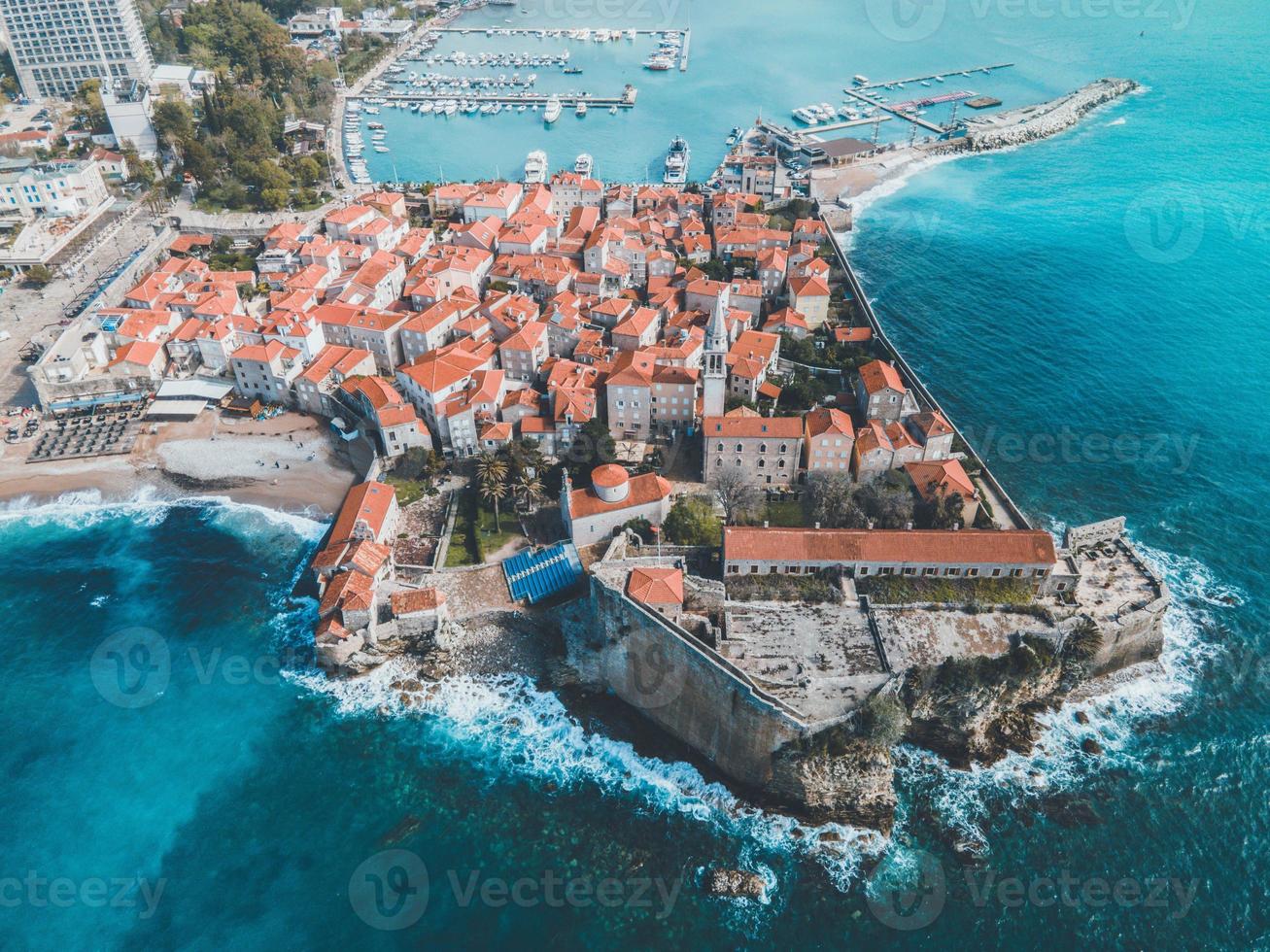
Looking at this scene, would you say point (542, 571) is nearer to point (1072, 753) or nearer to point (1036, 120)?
point (1072, 753)

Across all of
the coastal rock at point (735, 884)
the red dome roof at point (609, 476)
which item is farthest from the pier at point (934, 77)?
the coastal rock at point (735, 884)

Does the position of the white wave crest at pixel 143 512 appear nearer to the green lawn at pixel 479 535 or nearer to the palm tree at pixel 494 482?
the green lawn at pixel 479 535

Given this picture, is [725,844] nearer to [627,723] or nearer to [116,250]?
[627,723]

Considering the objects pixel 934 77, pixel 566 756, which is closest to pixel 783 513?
pixel 566 756

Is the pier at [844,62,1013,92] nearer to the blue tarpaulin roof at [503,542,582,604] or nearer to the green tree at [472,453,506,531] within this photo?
the green tree at [472,453,506,531]

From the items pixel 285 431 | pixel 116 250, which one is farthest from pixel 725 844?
pixel 116 250

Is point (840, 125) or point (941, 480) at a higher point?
point (941, 480)

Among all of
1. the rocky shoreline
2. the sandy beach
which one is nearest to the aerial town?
the sandy beach
